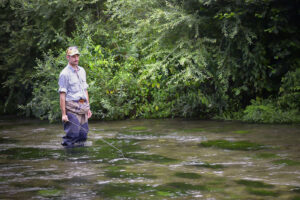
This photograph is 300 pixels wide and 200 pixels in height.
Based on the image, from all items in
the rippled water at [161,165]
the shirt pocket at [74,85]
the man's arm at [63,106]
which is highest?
the shirt pocket at [74,85]

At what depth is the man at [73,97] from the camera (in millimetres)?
8617

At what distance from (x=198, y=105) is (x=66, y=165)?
730cm

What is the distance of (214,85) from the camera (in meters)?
13.9

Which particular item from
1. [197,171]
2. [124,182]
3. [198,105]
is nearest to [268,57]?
[198,105]

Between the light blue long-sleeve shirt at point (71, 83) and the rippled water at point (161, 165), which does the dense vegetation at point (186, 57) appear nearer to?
the rippled water at point (161, 165)

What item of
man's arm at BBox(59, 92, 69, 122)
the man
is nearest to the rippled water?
the man

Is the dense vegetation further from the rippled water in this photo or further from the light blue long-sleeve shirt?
the light blue long-sleeve shirt

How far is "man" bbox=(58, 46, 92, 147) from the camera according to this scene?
8.62m

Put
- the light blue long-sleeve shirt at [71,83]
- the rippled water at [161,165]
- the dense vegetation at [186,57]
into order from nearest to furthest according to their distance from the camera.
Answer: the rippled water at [161,165] < the light blue long-sleeve shirt at [71,83] < the dense vegetation at [186,57]

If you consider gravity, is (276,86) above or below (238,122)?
Answer: above

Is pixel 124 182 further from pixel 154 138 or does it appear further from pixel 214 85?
pixel 214 85

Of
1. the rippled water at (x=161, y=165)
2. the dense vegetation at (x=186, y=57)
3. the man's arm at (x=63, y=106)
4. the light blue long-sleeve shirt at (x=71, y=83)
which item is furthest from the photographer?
the dense vegetation at (x=186, y=57)

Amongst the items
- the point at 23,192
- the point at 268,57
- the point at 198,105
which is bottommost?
the point at 23,192

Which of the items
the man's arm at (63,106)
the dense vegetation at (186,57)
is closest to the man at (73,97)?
the man's arm at (63,106)
